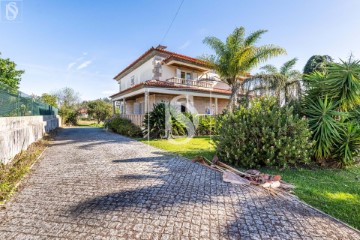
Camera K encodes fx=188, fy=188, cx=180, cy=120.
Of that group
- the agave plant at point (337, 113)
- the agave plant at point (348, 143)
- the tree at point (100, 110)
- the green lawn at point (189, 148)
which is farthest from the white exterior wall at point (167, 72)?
the tree at point (100, 110)

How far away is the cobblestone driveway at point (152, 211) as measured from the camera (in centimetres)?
255

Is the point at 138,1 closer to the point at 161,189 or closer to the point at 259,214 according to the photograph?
the point at 161,189

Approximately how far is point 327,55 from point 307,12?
1492 centimetres

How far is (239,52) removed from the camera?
1460 centimetres

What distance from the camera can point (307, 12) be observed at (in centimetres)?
932

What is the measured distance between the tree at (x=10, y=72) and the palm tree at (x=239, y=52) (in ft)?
81.8

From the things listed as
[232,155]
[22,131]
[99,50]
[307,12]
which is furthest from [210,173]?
[99,50]

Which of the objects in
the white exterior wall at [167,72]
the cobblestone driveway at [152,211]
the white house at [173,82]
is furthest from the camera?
the white exterior wall at [167,72]

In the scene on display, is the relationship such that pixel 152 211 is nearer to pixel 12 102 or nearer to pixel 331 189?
pixel 331 189

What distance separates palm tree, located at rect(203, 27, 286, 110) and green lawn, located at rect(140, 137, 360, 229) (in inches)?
359

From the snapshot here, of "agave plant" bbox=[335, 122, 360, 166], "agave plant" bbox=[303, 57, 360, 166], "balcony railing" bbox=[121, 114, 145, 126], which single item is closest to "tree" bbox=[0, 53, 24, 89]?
"balcony railing" bbox=[121, 114, 145, 126]

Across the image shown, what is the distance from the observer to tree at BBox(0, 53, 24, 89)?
23.3m

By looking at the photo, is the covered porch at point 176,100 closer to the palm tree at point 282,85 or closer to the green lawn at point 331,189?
the palm tree at point 282,85

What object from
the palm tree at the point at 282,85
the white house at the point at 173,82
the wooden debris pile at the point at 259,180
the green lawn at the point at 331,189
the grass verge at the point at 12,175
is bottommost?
the green lawn at the point at 331,189
